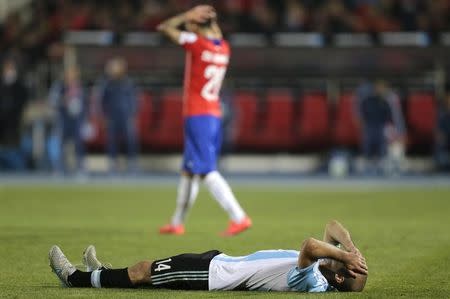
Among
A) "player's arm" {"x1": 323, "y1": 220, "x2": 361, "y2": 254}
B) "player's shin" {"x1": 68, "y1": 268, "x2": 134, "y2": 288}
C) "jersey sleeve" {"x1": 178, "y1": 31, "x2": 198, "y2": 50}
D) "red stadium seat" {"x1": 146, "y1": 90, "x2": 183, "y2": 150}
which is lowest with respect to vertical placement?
"red stadium seat" {"x1": 146, "y1": 90, "x2": 183, "y2": 150}

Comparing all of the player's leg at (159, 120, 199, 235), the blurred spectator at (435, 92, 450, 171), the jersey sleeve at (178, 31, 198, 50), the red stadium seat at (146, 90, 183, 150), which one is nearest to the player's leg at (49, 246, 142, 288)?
the player's leg at (159, 120, 199, 235)

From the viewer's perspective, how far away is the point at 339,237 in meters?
8.55

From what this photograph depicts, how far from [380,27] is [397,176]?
13.3 ft

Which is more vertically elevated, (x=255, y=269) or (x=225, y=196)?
(x=255, y=269)

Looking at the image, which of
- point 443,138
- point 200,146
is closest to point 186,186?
point 200,146

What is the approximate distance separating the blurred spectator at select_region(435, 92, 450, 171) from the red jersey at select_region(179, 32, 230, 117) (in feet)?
45.2

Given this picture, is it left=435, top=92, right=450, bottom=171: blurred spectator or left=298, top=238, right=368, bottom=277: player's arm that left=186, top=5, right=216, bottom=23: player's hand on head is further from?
left=435, top=92, right=450, bottom=171: blurred spectator

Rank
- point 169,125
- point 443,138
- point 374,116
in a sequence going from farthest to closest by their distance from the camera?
point 169,125 < point 443,138 < point 374,116

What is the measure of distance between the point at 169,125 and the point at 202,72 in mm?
14695

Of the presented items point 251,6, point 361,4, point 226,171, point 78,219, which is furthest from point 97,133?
point 78,219

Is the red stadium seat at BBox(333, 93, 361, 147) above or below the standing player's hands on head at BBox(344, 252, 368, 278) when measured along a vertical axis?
below

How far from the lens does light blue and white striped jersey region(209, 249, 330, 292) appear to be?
28.1ft

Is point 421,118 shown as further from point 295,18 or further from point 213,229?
point 213,229

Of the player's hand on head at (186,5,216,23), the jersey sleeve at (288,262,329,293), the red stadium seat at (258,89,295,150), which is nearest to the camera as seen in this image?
the jersey sleeve at (288,262,329,293)
